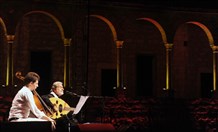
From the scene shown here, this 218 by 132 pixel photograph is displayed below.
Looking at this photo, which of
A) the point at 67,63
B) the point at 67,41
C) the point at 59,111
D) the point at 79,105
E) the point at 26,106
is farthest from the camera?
the point at 67,41

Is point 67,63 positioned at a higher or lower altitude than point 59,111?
higher

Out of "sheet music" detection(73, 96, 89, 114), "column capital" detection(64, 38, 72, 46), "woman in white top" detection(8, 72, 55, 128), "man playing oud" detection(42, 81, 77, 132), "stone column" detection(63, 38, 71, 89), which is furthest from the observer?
"column capital" detection(64, 38, 72, 46)

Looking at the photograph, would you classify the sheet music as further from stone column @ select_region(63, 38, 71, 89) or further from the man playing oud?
stone column @ select_region(63, 38, 71, 89)

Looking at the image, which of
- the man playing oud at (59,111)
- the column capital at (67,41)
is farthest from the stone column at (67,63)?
the man playing oud at (59,111)

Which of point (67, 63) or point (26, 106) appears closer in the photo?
point (26, 106)

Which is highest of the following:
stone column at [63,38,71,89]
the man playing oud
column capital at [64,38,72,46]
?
column capital at [64,38,72,46]

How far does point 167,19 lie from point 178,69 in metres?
3.88

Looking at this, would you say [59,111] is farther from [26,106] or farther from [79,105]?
[26,106]

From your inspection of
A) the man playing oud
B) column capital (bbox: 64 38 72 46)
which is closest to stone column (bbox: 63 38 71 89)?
column capital (bbox: 64 38 72 46)

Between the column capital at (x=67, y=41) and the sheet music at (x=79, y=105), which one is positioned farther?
the column capital at (x=67, y=41)

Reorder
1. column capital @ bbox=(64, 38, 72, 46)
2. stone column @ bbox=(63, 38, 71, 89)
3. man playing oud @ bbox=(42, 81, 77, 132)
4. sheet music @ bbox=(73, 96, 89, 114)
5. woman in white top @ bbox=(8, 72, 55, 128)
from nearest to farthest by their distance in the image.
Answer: woman in white top @ bbox=(8, 72, 55, 128), sheet music @ bbox=(73, 96, 89, 114), man playing oud @ bbox=(42, 81, 77, 132), stone column @ bbox=(63, 38, 71, 89), column capital @ bbox=(64, 38, 72, 46)

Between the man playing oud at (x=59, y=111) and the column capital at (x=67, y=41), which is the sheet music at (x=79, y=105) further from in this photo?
the column capital at (x=67, y=41)

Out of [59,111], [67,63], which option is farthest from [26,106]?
[67,63]

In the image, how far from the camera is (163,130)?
15602 millimetres
